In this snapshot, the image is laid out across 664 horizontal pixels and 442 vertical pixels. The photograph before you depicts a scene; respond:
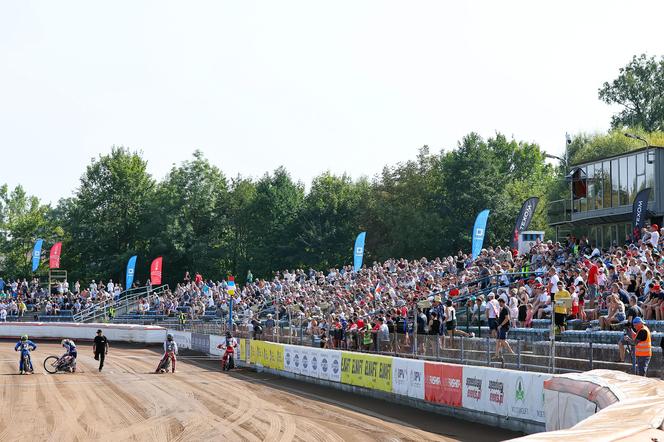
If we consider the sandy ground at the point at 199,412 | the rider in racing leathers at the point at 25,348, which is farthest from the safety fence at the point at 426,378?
the rider in racing leathers at the point at 25,348

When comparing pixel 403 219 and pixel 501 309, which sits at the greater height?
pixel 403 219

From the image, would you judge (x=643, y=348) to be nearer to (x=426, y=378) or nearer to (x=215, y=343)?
(x=426, y=378)

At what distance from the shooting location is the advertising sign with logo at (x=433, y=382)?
2239cm

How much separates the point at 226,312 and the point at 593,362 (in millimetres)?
32707

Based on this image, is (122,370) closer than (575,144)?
Yes

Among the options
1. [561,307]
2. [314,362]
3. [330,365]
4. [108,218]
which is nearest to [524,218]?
[314,362]

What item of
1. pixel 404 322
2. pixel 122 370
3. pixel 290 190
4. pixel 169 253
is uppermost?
pixel 290 190

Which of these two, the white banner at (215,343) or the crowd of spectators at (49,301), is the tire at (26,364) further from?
the crowd of spectators at (49,301)

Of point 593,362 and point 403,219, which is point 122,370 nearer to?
point 593,362

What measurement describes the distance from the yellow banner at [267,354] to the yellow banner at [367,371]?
6.14m

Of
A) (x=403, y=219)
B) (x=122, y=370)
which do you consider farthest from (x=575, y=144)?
(x=122, y=370)

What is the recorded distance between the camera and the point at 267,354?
117 feet

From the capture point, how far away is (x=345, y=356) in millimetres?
28391

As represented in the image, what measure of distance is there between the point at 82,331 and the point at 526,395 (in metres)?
42.5
